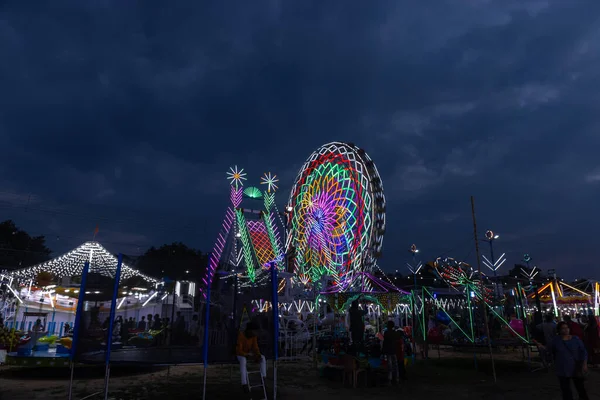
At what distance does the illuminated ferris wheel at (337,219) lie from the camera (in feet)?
80.2

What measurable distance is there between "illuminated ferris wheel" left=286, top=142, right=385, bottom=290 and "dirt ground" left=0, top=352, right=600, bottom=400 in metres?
10.4

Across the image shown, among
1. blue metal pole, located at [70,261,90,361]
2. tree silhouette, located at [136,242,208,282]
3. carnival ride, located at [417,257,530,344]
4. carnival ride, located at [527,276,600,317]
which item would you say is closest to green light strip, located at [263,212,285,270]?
carnival ride, located at [417,257,530,344]

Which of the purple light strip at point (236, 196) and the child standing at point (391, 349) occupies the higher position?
the purple light strip at point (236, 196)

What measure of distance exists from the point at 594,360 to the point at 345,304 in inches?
413

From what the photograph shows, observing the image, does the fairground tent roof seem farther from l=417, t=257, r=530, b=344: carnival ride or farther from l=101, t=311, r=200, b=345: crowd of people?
l=417, t=257, r=530, b=344: carnival ride

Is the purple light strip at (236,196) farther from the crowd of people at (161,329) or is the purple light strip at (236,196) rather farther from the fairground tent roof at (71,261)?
the crowd of people at (161,329)

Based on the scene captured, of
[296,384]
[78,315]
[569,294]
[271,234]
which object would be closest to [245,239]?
[271,234]

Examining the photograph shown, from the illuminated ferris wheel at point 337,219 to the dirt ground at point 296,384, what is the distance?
10446 mm

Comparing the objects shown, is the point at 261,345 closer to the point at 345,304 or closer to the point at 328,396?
the point at 328,396

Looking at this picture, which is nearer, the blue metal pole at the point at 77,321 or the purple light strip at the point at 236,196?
the blue metal pole at the point at 77,321

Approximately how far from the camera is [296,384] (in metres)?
11.3

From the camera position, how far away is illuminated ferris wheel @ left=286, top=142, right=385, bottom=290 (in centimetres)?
2445

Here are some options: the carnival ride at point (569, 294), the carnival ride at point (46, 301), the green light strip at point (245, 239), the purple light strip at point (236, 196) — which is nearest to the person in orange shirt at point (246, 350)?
the carnival ride at point (46, 301)

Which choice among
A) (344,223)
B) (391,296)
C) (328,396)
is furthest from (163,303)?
(344,223)
